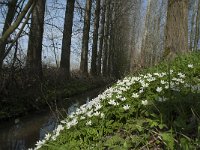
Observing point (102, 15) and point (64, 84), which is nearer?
point (64, 84)

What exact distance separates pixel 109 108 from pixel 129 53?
190 ft

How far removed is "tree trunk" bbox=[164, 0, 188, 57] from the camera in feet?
35.4

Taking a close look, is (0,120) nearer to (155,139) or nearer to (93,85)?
(155,139)

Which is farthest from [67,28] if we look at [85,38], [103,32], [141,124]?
[141,124]

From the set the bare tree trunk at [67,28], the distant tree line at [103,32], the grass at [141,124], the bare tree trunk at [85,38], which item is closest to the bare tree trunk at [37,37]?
the distant tree line at [103,32]

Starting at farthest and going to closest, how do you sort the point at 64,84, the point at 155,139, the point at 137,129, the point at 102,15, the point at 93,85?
the point at 102,15 < the point at 93,85 < the point at 64,84 < the point at 137,129 < the point at 155,139

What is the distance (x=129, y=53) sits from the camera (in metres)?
62.5

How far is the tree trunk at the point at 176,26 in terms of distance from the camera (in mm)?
10781

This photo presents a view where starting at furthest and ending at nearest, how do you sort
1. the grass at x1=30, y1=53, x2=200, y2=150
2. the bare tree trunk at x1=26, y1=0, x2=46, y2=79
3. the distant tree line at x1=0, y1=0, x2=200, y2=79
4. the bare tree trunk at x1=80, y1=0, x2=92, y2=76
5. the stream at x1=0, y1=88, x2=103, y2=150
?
the bare tree trunk at x1=80, y1=0, x2=92, y2=76 < the bare tree trunk at x1=26, y1=0, x2=46, y2=79 < the distant tree line at x1=0, y1=0, x2=200, y2=79 < the stream at x1=0, y1=88, x2=103, y2=150 < the grass at x1=30, y1=53, x2=200, y2=150

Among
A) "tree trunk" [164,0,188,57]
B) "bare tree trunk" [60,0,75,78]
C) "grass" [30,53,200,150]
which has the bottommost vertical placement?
"grass" [30,53,200,150]

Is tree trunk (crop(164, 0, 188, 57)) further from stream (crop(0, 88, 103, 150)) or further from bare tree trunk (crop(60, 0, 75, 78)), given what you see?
bare tree trunk (crop(60, 0, 75, 78))

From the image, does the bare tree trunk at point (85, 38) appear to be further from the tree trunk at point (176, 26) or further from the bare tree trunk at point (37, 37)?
the tree trunk at point (176, 26)

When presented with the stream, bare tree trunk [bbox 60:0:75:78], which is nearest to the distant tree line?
bare tree trunk [bbox 60:0:75:78]

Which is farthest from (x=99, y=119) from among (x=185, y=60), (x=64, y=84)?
(x=64, y=84)
